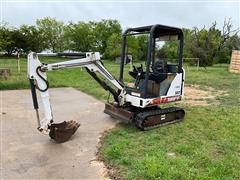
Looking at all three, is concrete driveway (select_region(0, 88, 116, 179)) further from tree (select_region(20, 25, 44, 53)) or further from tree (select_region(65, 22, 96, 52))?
tree (select_region(65, 22, 96, 52))

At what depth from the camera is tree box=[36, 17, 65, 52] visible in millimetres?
33281

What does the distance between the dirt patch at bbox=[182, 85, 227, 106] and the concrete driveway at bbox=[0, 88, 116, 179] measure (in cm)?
264

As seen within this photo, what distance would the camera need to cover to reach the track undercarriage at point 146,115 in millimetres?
5340

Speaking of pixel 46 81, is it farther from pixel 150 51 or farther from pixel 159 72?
pixel 159 72

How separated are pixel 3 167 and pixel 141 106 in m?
2.64

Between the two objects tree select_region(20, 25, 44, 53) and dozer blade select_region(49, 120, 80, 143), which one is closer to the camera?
dozer blade select_region(49, 120, 80, 143)

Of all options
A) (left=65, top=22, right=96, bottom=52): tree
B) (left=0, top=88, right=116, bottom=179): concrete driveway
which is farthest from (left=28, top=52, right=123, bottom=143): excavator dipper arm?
(left=65, top=22, right=96, bottom=52): tree

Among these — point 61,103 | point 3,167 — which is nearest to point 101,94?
point 61,103

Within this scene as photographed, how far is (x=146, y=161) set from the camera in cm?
378

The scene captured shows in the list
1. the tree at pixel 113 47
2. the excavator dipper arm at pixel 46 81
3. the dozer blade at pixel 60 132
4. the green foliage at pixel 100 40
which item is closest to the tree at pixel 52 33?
the green foliage at pixel 100 40

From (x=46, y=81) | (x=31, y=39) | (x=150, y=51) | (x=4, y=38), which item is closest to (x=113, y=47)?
(x=31, y=39)

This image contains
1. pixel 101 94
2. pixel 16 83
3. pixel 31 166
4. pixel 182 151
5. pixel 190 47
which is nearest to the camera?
pixel 31 166

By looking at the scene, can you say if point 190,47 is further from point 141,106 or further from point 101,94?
point 141,106

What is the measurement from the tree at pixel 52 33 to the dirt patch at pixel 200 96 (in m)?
25.5
